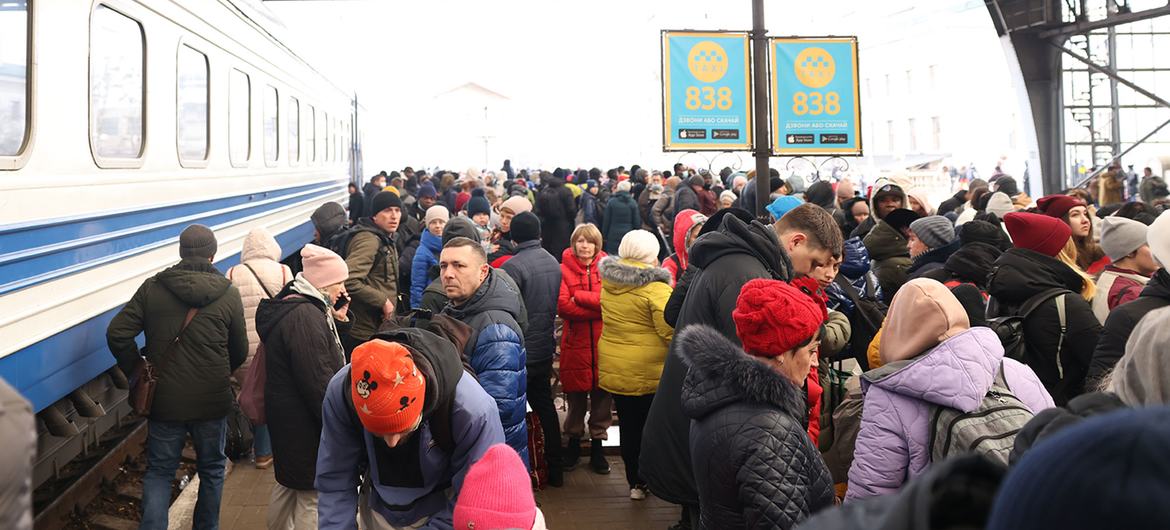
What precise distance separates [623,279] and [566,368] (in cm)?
102

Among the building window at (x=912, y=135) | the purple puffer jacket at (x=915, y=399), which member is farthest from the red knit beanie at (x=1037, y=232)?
the building window at (x=912, y=135)

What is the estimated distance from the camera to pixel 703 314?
177 inches

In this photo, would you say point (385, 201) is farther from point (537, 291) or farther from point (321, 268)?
point (321, 268)

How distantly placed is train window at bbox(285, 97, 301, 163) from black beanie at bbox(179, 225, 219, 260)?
291 inches

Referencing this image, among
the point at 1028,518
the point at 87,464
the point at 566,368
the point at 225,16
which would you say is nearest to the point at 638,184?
the point at 225,16

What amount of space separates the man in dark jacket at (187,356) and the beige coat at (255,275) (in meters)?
0.69

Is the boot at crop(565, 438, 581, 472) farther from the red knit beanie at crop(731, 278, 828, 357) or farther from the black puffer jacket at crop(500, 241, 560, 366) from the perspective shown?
the red knit beanie at crop(731, 278, 828, 357)

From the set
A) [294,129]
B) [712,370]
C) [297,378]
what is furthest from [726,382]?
[294,129]

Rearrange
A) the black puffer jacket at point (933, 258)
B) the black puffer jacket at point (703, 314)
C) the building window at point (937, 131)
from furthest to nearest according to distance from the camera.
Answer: the building window at point (937, 131)
the black puffer jacket at point (933, 258)
the black puffer jacket at point (703, 314)

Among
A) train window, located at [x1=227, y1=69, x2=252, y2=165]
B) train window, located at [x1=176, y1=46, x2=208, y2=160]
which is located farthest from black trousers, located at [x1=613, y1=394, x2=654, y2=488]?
train window, located at [x1=227, y1=69, x2=252, y2=165]

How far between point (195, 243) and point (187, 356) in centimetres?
60

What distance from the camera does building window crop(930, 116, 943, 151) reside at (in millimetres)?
38188

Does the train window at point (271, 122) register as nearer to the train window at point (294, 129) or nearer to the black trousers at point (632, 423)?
the train window at point (294, 129)

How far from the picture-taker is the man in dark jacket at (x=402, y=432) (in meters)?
3.12
